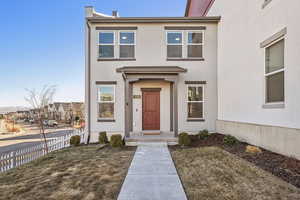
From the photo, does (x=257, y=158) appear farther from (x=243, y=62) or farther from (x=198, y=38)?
(x=198, y=38)

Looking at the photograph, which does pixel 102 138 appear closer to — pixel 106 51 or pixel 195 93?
pixel 106 51

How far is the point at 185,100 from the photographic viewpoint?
9.70 m

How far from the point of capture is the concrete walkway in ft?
10.9

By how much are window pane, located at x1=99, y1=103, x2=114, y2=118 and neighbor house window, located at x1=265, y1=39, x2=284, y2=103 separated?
285 inches

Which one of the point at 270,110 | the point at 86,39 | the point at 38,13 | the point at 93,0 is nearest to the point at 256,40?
the point at 270,110

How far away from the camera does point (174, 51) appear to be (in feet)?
32.4

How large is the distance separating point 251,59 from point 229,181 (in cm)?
514

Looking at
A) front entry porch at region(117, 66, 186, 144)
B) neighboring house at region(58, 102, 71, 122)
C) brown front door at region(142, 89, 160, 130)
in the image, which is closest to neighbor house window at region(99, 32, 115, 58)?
front entry porch at region(117, 66, 186, 144)

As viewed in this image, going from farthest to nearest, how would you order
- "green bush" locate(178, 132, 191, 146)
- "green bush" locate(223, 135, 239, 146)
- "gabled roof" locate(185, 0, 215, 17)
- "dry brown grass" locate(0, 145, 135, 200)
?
"gabled roof" locate(185, 0, 215, 17) → "green bush" locate(178, 132, 191, 146) → "green bush" locate(223, 135, 239, 146) → "dry brown grass" locate(0, 145, 135, 200)

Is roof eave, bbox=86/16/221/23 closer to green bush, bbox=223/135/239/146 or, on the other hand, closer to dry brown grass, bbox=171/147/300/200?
green bush, bbox=223/135/239/146

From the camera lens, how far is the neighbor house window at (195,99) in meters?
9.73

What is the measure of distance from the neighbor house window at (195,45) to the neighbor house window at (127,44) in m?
3.19

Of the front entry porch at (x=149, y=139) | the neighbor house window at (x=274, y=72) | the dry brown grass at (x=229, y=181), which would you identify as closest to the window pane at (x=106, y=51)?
the front entry porch at (x=149, y=139)

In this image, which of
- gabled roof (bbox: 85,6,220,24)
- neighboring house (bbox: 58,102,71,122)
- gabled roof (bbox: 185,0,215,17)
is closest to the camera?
gabled roof (bbox: 85,6,220,24)
